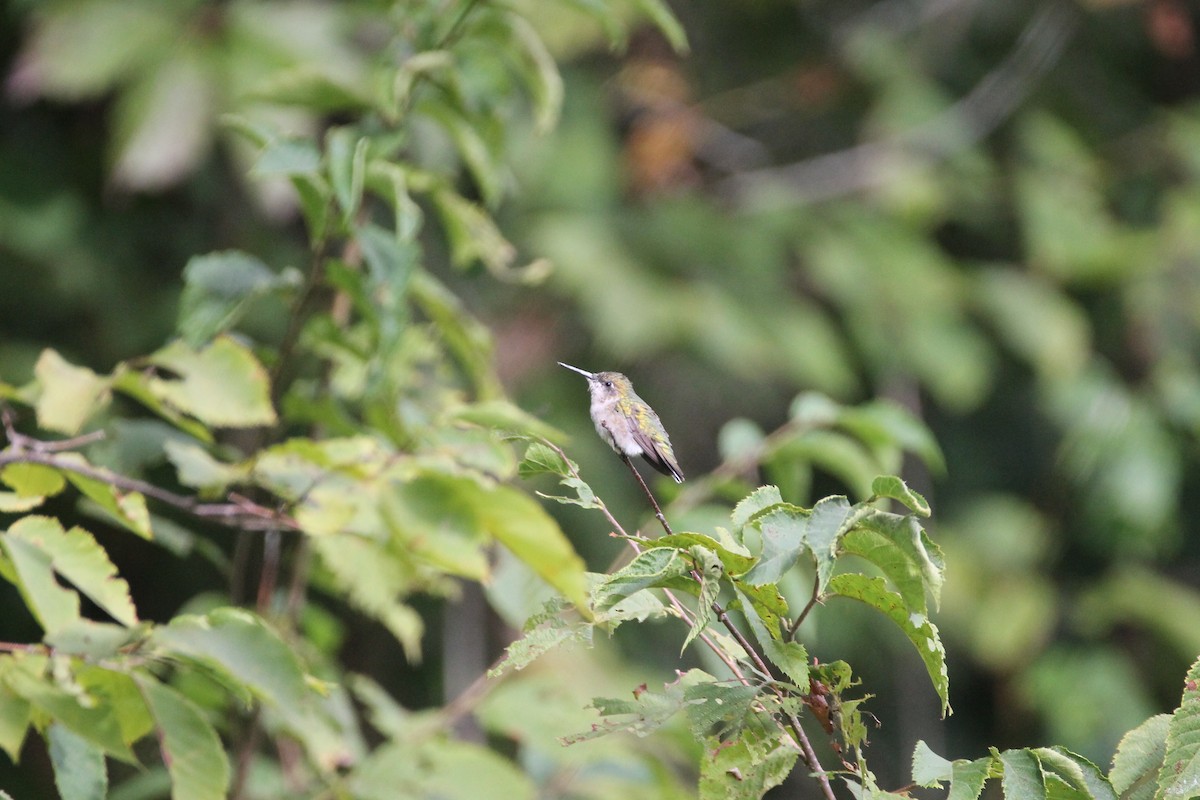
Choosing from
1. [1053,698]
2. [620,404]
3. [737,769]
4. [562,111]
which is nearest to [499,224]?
[562,111]

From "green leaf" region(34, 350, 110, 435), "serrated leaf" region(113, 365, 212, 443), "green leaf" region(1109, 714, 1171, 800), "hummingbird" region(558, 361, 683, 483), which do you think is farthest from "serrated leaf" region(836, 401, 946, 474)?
"green leaf" region(34, 350, 110, 435)

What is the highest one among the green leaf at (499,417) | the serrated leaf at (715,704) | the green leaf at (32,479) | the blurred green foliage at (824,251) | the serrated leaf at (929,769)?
the green leaf at (32,479)

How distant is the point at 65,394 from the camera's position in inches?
63.4

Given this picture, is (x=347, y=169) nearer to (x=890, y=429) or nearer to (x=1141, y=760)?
(x=890, y=429)

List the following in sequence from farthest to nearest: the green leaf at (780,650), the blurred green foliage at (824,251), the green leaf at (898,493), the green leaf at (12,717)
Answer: the blurred green foliage at (824,251), the green leaf at (12,717), the green leaf at (780,650), the green leaf at (898,493)

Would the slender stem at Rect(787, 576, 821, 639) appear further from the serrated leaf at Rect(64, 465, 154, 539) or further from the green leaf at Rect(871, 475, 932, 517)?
the serrated leaf at Rect(64, 465, 154, 539)

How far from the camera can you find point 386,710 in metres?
2.24

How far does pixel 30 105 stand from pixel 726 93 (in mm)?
3424

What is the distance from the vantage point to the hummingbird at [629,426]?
152cm

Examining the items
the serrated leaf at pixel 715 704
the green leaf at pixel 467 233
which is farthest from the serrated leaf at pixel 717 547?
the green leaf at pixel 467 233

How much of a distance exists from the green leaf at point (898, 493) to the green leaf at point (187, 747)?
845 mm

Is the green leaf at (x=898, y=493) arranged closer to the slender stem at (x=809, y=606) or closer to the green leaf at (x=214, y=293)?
the slender stem at (x=809, y=606)

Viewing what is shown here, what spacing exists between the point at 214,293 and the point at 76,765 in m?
0.68

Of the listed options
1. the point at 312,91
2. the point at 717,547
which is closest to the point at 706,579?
the point at 717,547
